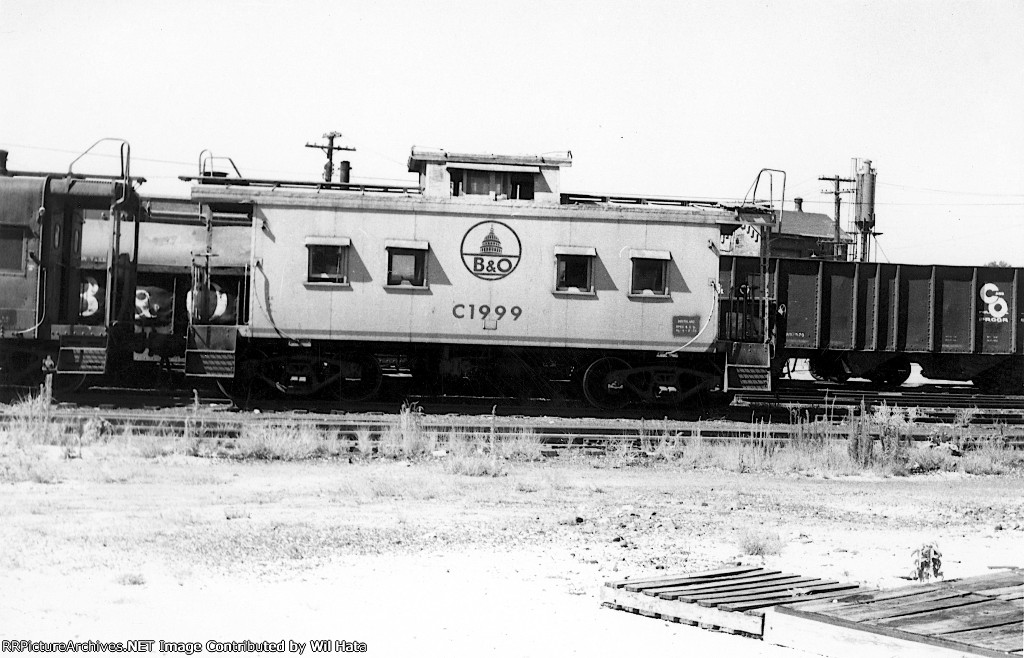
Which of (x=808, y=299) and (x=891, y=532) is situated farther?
(x=808, y=299)

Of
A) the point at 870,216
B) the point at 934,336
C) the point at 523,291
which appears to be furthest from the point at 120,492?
the point at 870,216

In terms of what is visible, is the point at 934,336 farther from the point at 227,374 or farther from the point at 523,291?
the point at 227,374

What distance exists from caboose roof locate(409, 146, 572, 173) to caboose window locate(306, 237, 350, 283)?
1966 millimetres

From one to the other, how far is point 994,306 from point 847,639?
18.0 meters

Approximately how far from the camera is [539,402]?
56.4ft

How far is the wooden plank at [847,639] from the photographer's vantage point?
5.29 meters

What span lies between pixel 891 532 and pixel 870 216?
75.3 feet

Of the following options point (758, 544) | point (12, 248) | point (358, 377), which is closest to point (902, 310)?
point (358, 377)

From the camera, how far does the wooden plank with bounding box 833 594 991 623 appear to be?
226 inches

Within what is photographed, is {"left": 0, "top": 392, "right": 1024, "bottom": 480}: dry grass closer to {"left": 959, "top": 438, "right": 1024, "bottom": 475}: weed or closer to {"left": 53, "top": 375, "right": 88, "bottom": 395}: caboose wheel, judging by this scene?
{"left": 959, "top": 438, "right": 1024, "bottom": 475}: weed

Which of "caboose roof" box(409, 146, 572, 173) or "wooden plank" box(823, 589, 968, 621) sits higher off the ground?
"caboose roof" box(409, 146, 572, 173)

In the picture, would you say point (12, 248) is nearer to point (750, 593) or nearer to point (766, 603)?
point (750, 593)

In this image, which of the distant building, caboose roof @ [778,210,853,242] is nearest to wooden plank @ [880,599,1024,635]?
the distant building

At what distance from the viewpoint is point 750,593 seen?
21.0ft
